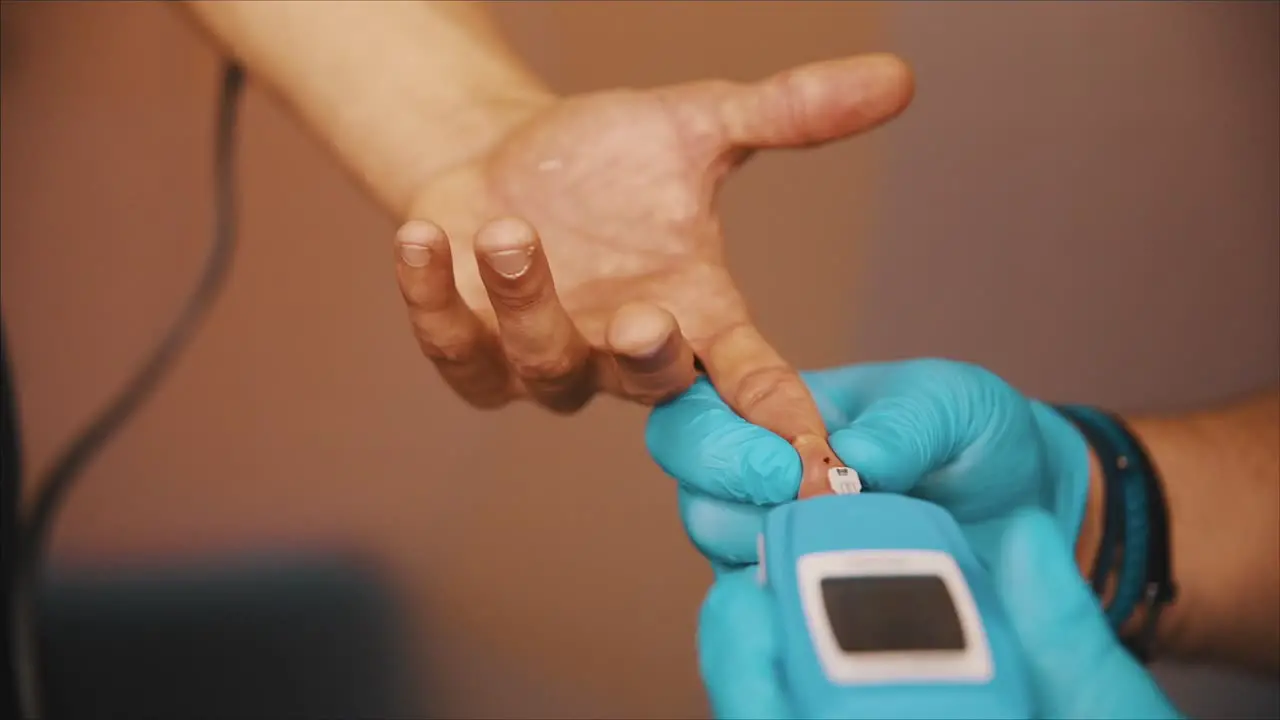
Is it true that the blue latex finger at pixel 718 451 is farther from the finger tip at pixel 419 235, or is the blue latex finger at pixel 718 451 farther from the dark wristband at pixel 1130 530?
the dark wristband at pixel 1130 530

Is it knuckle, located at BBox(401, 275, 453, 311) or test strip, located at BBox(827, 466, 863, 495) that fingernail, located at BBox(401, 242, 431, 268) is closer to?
knuckle, located at BBox(401, 275, 453, 311)

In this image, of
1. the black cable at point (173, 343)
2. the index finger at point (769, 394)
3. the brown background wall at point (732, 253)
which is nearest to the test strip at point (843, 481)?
the index finger at point (769, 394)

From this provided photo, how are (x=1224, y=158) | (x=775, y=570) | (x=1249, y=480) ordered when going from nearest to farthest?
(x=775, y=570), (x=1249, y=480), (x=1224, y=158)

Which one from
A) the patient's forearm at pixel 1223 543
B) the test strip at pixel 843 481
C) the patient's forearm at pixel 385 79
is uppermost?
the patient's forearm at pixel 385 79

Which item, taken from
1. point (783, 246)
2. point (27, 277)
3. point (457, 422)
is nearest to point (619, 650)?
point (457, 422)

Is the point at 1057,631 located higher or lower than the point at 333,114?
lower

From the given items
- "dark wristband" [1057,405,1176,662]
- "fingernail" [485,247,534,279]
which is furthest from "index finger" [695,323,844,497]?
"dark wristband" [1057,405,1176,662]

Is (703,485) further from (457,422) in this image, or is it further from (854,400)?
(457,422)
